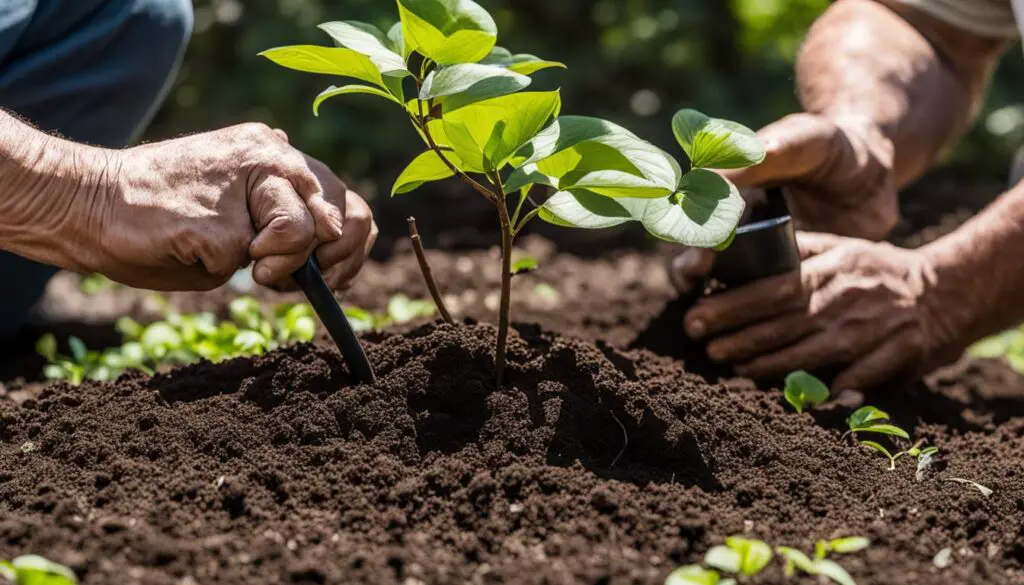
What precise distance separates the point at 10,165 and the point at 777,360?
5.03 ft

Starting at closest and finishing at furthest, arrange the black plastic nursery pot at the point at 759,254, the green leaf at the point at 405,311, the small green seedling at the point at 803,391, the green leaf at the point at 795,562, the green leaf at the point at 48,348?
the green leaf at the point at 795,562 < the small green seedling at the point at 803,391 < the black plastic nursery pot at the point at 759,254 < the green leaf at the point at 48,348 < the green leaf at the point at 405,311

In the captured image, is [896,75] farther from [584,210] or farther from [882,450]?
[584,210]

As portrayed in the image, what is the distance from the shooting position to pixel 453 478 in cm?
163

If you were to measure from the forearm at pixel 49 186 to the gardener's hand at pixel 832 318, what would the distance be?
1.25 meters

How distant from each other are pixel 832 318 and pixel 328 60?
4.20ft

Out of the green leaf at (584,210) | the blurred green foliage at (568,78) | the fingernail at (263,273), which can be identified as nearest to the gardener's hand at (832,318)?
the green leaf at (584,210)

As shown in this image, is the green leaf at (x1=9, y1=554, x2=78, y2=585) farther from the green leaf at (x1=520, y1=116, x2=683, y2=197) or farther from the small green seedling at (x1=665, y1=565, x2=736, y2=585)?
the green leaf at (x1=520, y1=116, x2=683, y2=197)

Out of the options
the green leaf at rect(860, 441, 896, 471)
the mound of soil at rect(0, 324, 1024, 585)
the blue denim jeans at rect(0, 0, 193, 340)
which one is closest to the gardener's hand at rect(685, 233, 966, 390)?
the mound of soil at rect(0, 324, 1024, 585)

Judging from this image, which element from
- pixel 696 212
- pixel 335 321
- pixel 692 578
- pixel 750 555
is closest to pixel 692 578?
pixel 692 578

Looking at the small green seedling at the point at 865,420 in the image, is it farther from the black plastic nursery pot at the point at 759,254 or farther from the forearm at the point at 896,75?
the forearm at the point at 896,75

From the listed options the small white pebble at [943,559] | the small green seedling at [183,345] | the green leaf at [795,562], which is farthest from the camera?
the small green seedling at [183,345]

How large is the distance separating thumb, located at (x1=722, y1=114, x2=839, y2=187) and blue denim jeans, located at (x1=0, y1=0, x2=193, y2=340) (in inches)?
58.0

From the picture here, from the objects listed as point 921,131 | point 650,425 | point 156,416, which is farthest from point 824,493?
point 921,131

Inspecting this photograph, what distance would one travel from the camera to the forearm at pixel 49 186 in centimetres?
183
